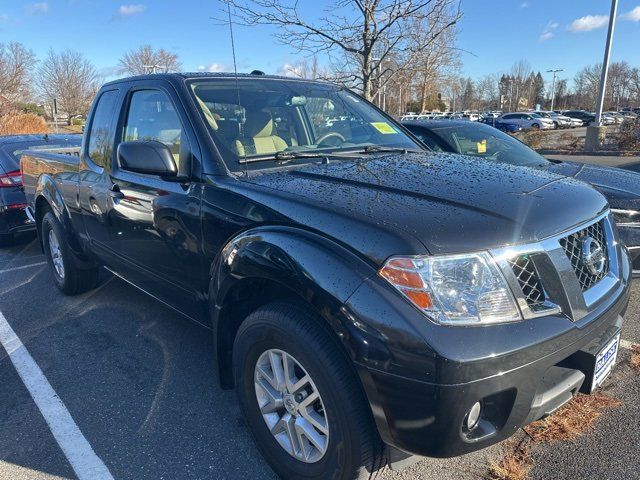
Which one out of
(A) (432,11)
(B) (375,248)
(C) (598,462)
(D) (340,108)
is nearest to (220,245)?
(B) (375,248)

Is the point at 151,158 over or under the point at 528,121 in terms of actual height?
over

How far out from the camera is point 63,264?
15.4 feet

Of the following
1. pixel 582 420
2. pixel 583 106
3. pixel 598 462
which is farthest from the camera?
pixel 583 106

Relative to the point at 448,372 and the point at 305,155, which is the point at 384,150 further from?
the point at 448,372

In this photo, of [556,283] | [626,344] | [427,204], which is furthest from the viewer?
[626,344]

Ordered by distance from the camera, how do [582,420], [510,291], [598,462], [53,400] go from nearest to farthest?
1. [510,291]
2. [598,462]
3. [582,420]
4. [53,400]

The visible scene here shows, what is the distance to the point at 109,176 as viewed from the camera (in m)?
3.58

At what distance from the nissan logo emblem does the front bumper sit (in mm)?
369

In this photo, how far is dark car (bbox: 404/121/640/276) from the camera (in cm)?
405

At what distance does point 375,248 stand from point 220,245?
3.25 feet

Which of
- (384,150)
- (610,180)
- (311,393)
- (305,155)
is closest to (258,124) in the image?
(305,155)

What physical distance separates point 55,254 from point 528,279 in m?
4.69

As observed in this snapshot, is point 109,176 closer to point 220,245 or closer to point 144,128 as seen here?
point 144,128

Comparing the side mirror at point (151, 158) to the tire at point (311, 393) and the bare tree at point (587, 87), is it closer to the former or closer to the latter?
the tire at point (311, 393)
